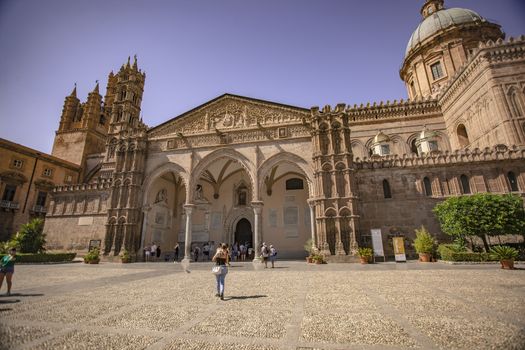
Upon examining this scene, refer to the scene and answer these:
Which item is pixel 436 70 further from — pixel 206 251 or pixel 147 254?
pixel 147 254

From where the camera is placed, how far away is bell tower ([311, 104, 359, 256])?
1636cm

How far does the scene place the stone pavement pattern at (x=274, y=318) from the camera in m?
3.27

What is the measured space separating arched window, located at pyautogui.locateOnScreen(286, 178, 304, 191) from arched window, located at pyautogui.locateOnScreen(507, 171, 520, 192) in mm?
15266

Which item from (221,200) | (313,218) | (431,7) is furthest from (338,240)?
(431,7)

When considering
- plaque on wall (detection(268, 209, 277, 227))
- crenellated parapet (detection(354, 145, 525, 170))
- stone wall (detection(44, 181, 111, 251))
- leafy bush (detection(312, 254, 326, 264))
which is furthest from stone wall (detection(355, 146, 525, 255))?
stone wall (detection(44, 181, 111, 251))

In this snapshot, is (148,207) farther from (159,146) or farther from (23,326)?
(23,326)

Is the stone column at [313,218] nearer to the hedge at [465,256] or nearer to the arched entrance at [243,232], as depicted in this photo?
the hedge at [465,256]

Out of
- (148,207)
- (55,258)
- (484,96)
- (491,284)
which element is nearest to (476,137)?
(484,96)

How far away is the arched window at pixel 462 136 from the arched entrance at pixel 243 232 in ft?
75.0

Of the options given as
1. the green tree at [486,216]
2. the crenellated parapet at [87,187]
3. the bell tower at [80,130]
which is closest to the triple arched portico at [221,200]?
the crenellated parapet at [87,187]

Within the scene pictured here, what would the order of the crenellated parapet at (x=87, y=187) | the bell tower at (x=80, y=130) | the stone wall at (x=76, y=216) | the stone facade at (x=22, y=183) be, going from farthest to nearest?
1. the bell tower at (x=80, y=130)
2. the stone facade at (x=22, y=183)
3. the crenellated parapet at (x=87, y=187)
4. the stone wall at (x=76, y=216)

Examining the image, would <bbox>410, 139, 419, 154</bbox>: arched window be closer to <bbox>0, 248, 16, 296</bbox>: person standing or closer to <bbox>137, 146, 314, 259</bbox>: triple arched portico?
<bbox>137, 146, 314, 259</bbox>: triple arched portico

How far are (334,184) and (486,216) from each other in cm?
856

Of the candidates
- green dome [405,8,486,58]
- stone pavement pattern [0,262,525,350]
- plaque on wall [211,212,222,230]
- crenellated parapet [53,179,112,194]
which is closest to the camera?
stone pavement pattern [0,262,525,350]
